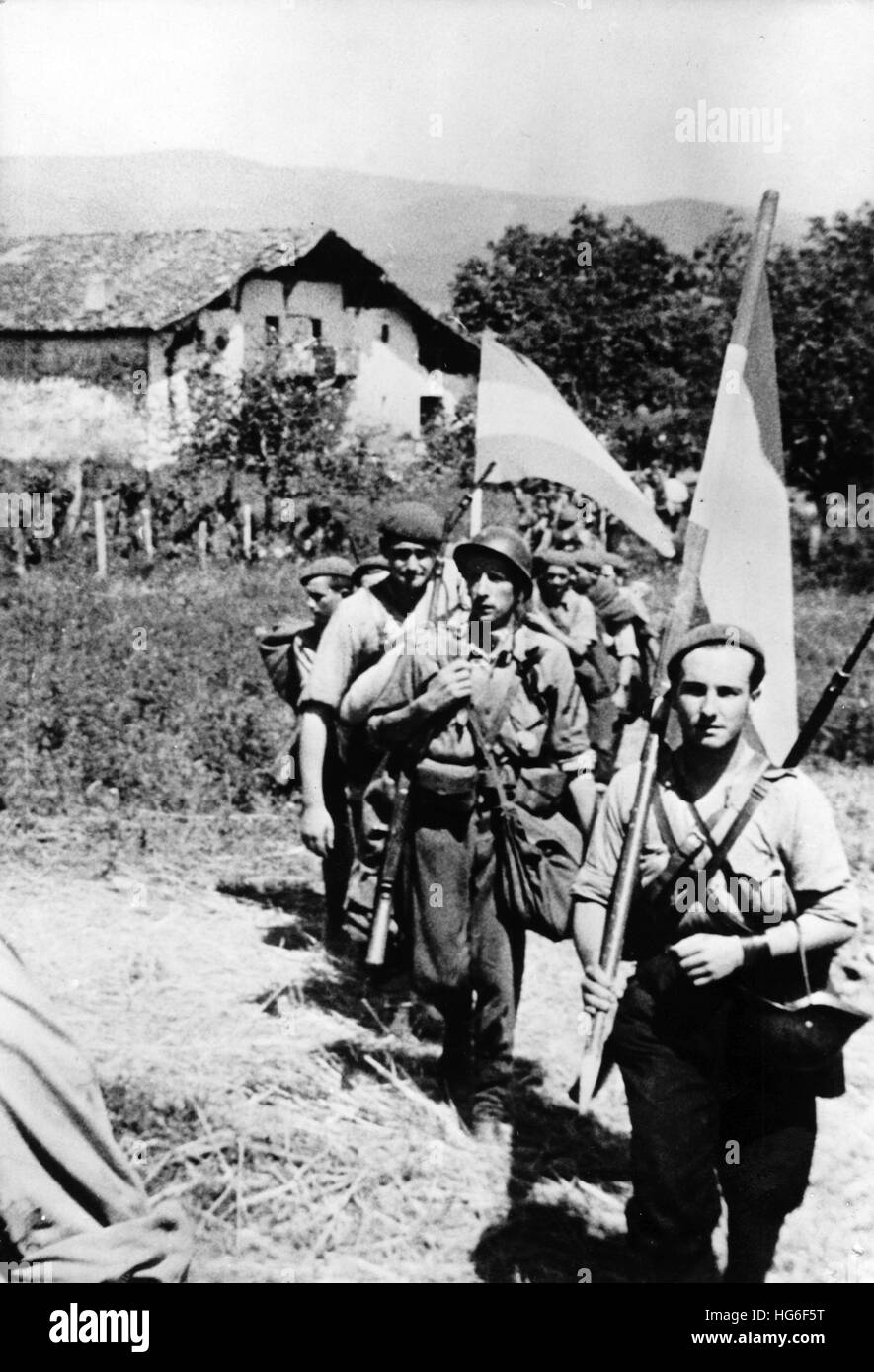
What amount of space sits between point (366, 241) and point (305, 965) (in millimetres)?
3411

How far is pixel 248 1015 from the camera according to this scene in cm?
566

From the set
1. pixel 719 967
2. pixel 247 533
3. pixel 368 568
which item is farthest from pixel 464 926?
pixel 247 533

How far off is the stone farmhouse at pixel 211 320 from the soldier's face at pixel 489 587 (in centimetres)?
244

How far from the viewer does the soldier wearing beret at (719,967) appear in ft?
11.1

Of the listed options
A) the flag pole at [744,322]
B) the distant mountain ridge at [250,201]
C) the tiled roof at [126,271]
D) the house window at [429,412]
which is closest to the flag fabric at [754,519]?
the flag pole at [744,322]

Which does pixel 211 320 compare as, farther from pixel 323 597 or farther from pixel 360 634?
pixel 360 634

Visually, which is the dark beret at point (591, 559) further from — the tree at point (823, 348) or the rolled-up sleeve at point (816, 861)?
the rolled-up sleeve at point (816, 861)

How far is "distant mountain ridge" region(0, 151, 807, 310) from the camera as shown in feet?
17.1

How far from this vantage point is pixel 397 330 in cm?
1003

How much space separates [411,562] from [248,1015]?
6.60 ft

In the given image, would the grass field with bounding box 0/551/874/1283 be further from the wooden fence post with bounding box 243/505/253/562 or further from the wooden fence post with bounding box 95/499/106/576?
the wooden fence post with bounding box 243/505/253/562

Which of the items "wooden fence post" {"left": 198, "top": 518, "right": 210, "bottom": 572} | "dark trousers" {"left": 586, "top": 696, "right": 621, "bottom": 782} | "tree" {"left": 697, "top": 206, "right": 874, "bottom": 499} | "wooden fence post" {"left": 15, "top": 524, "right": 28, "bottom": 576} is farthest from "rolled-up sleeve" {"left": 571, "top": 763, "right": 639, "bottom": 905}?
"tree" {"left": 697, "top": 206, "right": 874, "bottom": 499}
